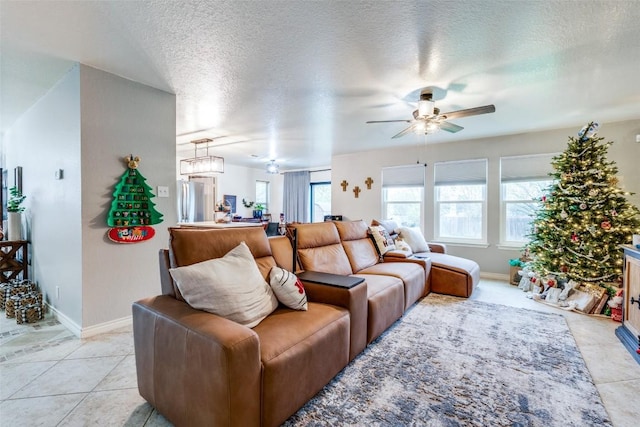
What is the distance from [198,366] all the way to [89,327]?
2019mm

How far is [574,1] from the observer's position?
1.73m

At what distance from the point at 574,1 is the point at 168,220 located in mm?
3711

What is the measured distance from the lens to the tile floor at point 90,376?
1.64 meters

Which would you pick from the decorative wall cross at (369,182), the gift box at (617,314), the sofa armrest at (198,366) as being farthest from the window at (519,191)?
the sofa armrest at (198,366)

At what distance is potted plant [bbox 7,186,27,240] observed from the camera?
3572 millimetres

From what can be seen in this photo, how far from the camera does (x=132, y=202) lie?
2793mm

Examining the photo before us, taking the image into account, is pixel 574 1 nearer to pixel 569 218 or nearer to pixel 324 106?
pixel 324 106

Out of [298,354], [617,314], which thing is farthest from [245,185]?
[617,314]

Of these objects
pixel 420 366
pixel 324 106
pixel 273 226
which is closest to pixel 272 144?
pixel 273 226

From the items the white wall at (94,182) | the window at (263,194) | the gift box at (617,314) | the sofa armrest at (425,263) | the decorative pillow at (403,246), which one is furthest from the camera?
the window at (263,194)

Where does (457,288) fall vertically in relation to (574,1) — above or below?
below

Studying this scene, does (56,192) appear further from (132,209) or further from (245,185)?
(245,185)

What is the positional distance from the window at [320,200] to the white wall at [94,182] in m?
5.42

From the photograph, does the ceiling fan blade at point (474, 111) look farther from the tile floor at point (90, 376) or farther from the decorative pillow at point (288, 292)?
the decorative pillow at point (288, 292)
